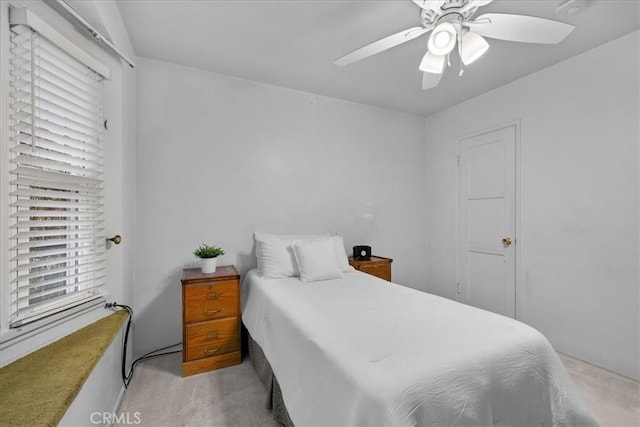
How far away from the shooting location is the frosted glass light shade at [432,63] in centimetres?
166

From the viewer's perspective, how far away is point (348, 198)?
339 cm

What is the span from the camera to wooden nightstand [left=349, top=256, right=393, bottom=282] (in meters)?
3.00

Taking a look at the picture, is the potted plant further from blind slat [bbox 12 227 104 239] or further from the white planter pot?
blind slat [bbox 12 227 104 239]

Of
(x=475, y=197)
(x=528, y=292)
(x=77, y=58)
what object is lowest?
(x=528, y=292)

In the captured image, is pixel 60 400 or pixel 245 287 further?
pixel 245 287

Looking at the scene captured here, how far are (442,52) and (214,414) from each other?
2475mm

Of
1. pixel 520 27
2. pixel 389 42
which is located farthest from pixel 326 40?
pixel 520 27

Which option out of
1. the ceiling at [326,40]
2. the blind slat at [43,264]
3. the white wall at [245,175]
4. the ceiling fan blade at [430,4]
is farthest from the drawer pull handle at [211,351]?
the ceiling fan blade at [430,4]

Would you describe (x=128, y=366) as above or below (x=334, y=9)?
below

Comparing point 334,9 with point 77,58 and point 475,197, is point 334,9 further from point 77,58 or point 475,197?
point 475,197

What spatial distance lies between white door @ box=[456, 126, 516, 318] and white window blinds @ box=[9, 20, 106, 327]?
3.47 meters

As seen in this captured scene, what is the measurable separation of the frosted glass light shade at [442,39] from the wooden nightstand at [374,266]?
6.71ft

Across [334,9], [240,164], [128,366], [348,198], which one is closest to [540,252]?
[348,198]

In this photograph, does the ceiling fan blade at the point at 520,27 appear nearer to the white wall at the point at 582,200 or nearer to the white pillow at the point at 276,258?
the white wall at the point at 582,200
